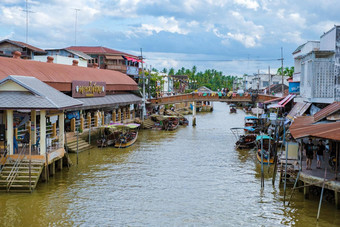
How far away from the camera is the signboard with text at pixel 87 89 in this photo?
38178 mm

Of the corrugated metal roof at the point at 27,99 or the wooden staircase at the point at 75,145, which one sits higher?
the corrugated metal roof at the point at 27,99

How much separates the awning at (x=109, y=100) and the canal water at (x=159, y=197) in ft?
25.2

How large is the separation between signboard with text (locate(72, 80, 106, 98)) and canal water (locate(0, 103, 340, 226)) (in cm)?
782

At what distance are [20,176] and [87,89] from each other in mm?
20044

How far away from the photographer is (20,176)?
2136cm

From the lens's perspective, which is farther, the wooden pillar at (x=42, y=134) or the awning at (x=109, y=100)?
the awning at (x=109, y=100)

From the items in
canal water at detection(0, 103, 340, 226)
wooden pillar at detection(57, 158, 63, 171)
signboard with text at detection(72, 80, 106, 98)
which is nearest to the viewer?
canal water at detection(0, 103, 340, 226)

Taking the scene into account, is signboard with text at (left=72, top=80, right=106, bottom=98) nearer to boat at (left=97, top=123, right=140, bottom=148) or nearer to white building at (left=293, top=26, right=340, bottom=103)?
boat at (left=97, top=123, right=140, bottom=148)

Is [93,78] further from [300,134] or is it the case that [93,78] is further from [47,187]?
[300,134]

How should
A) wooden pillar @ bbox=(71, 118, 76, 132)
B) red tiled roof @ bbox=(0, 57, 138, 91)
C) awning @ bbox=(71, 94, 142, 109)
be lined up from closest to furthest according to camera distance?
red tiled roof @ bbox=(0, 57, 138, 91) → wooden pillar @ bbox=(71, 118, 76, 132) → awning @ bbox=(71, 94, 142, 109)

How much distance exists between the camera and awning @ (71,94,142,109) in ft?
129

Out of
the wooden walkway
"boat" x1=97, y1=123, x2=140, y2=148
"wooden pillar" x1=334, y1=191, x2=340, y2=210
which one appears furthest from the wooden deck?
the wooden walkway

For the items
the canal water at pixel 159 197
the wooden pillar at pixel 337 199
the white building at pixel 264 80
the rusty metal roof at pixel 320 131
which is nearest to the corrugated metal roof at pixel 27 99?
the canal water at pixel 159 197

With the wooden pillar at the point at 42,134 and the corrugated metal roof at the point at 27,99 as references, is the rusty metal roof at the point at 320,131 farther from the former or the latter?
the wooden pillar at the point at 42,134
